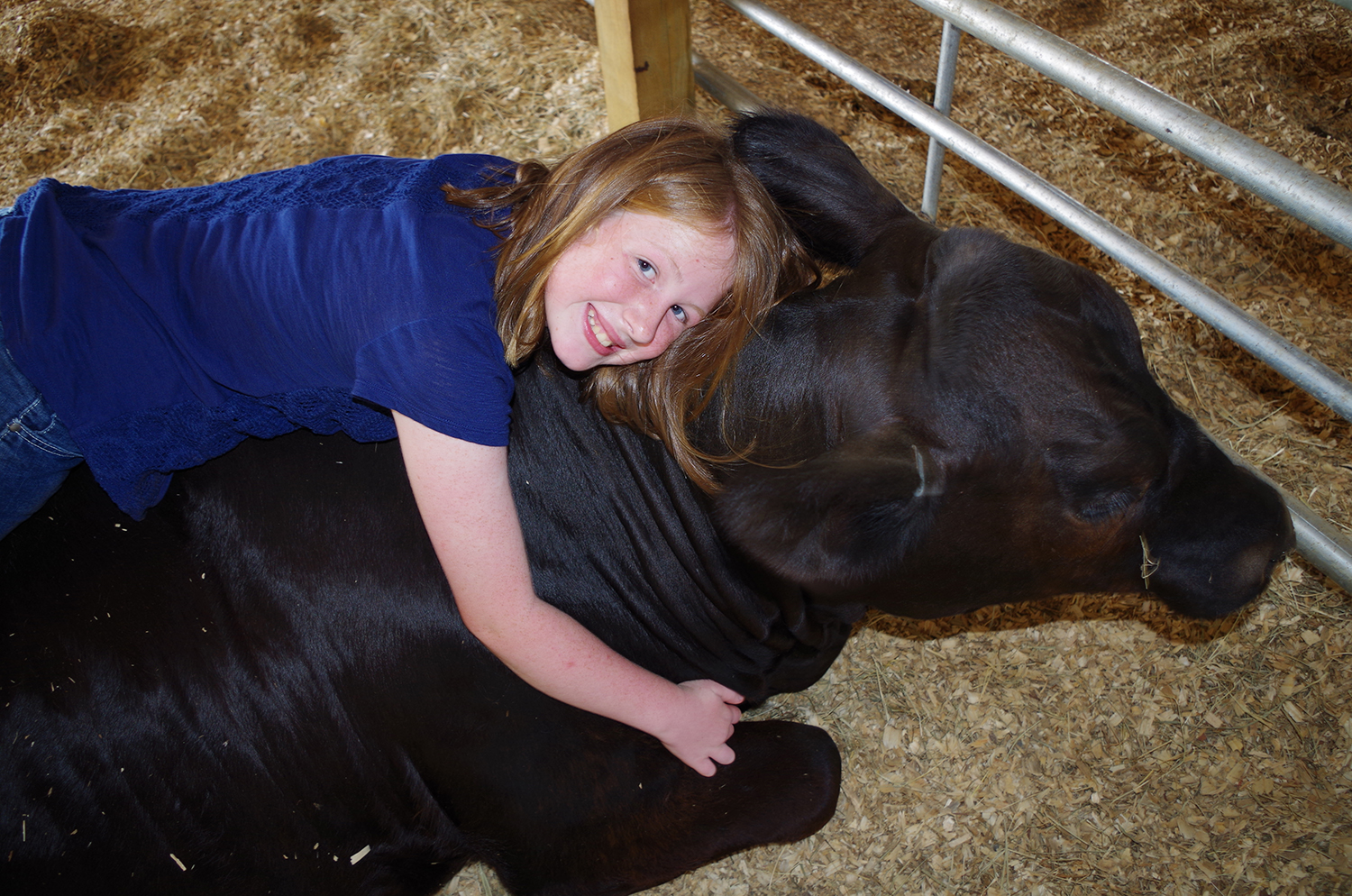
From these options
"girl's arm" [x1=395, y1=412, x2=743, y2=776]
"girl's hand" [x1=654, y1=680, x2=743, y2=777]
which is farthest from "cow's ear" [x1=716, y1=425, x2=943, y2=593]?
"girl's hand" [x1=654, y1=680, x2=743, y2=777]

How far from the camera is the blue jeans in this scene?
1963 millimetres

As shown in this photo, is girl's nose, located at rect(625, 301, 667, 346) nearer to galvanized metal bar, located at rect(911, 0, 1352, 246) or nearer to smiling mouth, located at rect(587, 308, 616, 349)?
smiling mouth, located at rect(587, 308, 616, 349)

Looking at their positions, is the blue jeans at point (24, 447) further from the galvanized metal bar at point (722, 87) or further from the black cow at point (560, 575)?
the galvanized metal bar at point (722, 87)

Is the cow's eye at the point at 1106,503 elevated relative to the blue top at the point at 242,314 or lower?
lower

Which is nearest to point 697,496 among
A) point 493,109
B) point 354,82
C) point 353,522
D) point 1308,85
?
point 353,522

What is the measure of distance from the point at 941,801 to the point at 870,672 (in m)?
0.44

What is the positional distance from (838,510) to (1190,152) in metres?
1.19

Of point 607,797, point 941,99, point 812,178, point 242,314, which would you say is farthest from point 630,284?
point 941,99

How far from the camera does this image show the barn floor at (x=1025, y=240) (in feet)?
8.45

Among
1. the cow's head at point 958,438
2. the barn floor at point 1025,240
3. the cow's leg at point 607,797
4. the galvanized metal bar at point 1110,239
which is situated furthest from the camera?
the barn floor at point 1025,240

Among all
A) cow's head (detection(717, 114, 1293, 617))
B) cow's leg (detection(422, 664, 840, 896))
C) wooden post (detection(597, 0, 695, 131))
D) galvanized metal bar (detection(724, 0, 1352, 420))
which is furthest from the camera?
wooden post (detection(597, 0, 695, 131))

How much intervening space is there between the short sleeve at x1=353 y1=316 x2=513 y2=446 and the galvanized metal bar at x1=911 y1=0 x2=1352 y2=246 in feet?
5.18

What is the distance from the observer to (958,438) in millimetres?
1815

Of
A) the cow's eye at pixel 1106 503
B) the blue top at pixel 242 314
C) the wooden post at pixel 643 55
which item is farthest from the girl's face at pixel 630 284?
the wooden post at pixel 643 55
